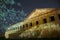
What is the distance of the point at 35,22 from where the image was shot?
719 cm

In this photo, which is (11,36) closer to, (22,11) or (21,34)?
(21,34)

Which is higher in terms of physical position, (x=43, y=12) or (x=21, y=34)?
(x=43, y=12)

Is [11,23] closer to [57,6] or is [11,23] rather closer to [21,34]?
[21,34]

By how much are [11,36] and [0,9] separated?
3.36 ft

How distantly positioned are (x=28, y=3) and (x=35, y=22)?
733 millimetres

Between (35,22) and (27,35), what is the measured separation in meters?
0.56

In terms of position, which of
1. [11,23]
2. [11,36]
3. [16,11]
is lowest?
[11,36]

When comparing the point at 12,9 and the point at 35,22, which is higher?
the point at 12,9

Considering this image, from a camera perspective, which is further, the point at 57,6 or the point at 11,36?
the point at 57,6

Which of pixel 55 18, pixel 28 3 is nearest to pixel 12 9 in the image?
pixel 28 3

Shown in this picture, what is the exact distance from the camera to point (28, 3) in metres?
7.25

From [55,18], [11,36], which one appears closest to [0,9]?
[11,36]

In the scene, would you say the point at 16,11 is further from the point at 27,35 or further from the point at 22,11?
the point at 27,35

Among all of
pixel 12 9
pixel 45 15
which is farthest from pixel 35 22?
pixel 12 9
